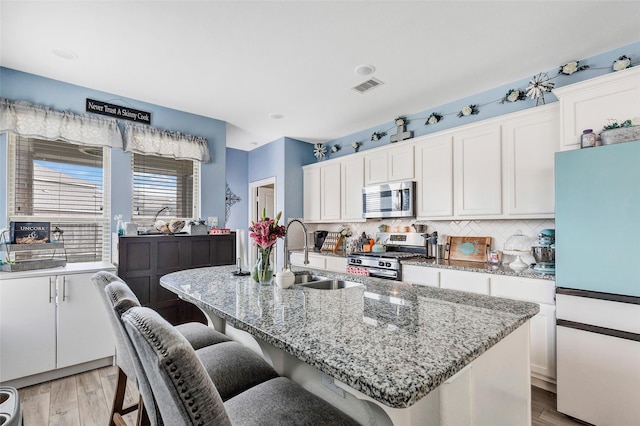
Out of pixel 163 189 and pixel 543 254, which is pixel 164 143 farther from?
pixel 543 254

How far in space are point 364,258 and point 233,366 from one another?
2.62 meters

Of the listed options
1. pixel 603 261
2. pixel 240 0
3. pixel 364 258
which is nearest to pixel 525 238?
pixel 603 261

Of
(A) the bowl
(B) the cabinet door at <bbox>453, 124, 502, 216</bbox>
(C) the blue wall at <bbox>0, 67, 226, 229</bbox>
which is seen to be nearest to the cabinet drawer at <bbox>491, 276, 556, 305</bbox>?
(A) the bowl

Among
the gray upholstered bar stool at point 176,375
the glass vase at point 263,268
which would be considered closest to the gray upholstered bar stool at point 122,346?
the glass vase at point 263,268

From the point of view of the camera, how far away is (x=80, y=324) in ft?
8.59

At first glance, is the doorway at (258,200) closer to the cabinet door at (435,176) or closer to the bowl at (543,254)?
the cabinet door at (435,176)

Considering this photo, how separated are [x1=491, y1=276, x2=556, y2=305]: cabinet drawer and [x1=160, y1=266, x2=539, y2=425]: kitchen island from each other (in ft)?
4.34

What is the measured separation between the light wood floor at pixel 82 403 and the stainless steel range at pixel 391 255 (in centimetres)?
155

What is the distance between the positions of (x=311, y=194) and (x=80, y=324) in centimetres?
337

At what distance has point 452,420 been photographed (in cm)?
89

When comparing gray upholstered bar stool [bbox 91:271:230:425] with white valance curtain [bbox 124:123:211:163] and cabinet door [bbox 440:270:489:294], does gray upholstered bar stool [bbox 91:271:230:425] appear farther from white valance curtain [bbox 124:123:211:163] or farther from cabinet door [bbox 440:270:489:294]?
white valance curtain [bbox 124:123:211:163]

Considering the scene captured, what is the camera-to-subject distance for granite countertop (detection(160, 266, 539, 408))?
0.67 meters

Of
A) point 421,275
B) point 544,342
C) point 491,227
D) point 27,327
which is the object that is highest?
point 491,227

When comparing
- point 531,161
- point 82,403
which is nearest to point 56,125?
point 82,403
